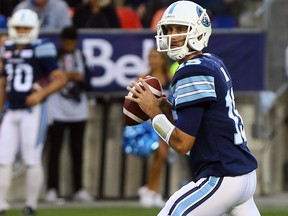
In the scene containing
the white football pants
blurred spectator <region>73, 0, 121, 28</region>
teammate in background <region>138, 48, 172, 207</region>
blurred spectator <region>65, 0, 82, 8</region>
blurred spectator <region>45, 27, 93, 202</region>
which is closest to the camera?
the white football pants

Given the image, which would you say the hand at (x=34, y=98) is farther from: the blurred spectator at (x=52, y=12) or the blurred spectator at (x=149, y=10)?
the blurred spectator at (x=149, y=10)

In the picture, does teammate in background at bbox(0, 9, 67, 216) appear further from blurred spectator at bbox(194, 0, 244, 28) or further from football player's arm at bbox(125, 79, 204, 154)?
football player's arm at bbox(125, 79, 204, 154)

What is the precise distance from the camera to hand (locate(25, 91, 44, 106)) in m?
9.81

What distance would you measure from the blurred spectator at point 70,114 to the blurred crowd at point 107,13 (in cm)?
74

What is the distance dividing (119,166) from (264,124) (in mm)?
1685

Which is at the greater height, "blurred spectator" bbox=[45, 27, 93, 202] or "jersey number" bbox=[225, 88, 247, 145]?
"jersey number" bbox=[225, 88, 247, 145]

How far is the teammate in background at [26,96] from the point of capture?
9.84m

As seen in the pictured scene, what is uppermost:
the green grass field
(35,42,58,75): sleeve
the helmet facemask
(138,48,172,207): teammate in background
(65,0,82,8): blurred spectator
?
the helmet facemask

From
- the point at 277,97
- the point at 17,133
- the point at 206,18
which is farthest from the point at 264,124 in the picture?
the point at 206,18

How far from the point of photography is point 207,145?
568 cm

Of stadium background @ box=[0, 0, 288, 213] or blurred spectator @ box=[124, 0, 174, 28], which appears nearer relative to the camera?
stadium background @ box=[0, 0, 288, 213]

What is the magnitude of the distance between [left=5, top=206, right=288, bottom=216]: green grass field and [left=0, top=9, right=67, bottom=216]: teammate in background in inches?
14.6

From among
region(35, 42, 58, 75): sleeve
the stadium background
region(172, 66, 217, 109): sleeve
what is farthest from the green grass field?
region(172, 66, 217, 109): sleeve

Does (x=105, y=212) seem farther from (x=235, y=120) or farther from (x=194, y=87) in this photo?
(x=194, y=87)
